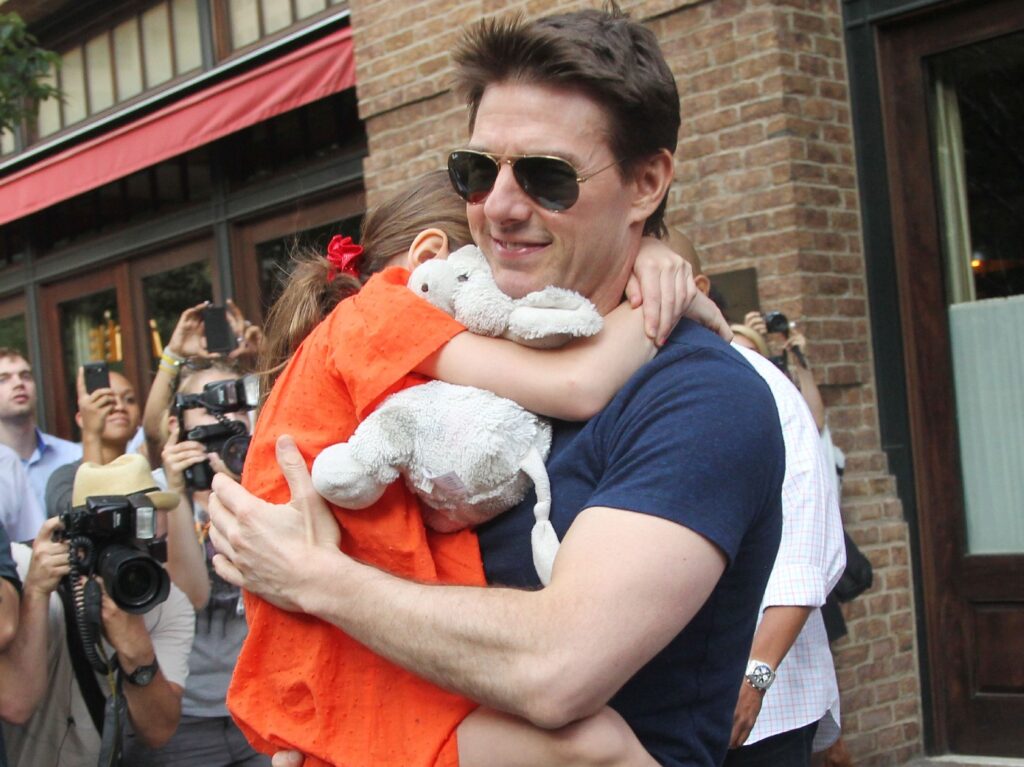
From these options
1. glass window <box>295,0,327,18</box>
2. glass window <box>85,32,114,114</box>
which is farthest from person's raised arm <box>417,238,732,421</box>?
glass window <box>85,32,114,114</box>

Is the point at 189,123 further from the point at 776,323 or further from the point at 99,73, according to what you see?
the point at 776,323

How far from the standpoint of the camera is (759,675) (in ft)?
9.91

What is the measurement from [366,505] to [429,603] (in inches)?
7.9

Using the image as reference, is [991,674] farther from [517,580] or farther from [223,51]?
[223,51]

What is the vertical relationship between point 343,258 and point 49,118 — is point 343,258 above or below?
below

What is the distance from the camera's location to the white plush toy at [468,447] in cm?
179

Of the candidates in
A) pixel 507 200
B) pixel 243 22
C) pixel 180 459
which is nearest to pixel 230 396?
pixel 180 459

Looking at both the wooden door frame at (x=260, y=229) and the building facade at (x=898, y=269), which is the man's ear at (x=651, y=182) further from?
the wooden door frame at (x=260, y=229)

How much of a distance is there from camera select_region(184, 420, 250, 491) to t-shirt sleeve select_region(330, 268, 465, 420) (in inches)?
78.5

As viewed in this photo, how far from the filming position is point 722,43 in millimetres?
5805

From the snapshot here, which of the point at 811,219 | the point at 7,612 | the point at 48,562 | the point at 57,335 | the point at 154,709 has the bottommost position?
the point at 154,709

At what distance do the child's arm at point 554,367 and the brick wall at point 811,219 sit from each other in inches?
150

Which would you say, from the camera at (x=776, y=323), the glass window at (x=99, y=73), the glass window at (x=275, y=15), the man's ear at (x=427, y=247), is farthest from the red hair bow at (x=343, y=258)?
the glass window at (x=99, y=73)

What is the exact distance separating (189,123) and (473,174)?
6.88 m
